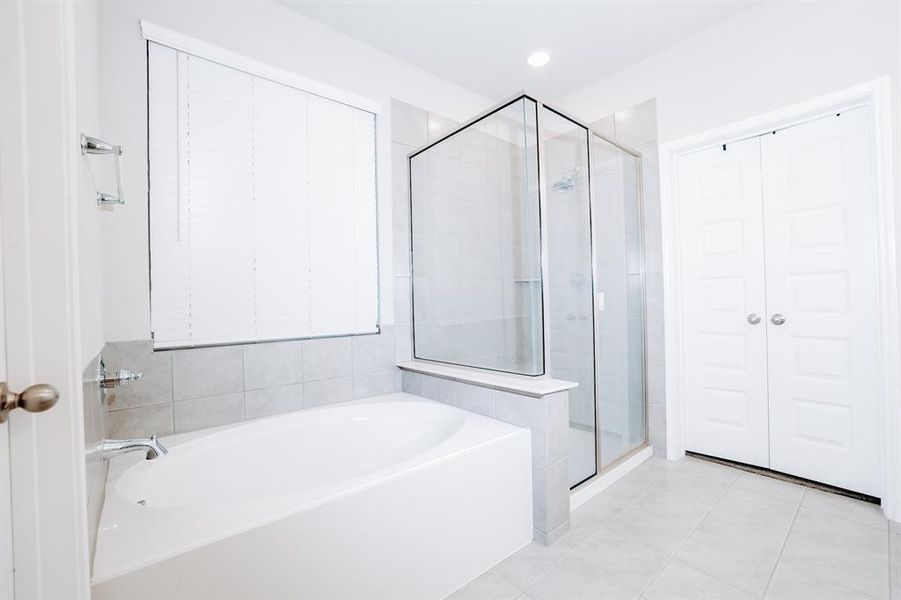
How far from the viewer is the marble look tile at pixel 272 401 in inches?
76.4

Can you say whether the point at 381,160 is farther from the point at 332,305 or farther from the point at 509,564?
the point at 509,564

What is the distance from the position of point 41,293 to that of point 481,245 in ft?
6.43

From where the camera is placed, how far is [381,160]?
2475 mm

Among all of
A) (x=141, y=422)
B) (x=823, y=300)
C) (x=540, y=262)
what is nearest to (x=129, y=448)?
(x=141, y=422)

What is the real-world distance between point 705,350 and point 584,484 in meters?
1.26

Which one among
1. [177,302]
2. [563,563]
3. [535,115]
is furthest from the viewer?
[535,115]

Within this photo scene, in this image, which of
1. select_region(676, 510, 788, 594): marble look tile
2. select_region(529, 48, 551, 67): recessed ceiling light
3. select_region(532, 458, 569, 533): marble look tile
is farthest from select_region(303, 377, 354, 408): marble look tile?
select_region(529, 48, 551, 67): recessed ceiling light

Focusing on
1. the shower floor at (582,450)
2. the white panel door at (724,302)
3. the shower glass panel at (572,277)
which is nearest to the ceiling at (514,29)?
the shower glass panel at (572,277)

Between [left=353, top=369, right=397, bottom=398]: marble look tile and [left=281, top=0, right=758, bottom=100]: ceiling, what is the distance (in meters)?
2.07

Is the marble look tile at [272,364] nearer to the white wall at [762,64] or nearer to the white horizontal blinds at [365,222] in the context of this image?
the white horizontal blinds at [365,222]

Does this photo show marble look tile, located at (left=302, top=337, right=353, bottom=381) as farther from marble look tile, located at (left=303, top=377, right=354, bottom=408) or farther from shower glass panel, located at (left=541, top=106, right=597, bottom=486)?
shower glass panel, located at (left=541, top=106, right=597, bottom=486)

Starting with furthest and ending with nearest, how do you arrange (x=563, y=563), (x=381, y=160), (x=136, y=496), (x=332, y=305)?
(x=381, y=160) < (x=332, y=305) < (x=563, y=563) < (x=136, y=496)

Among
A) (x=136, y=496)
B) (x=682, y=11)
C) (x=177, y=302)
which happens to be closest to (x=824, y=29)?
(x=682, y=11)

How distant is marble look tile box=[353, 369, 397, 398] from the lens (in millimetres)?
2326
